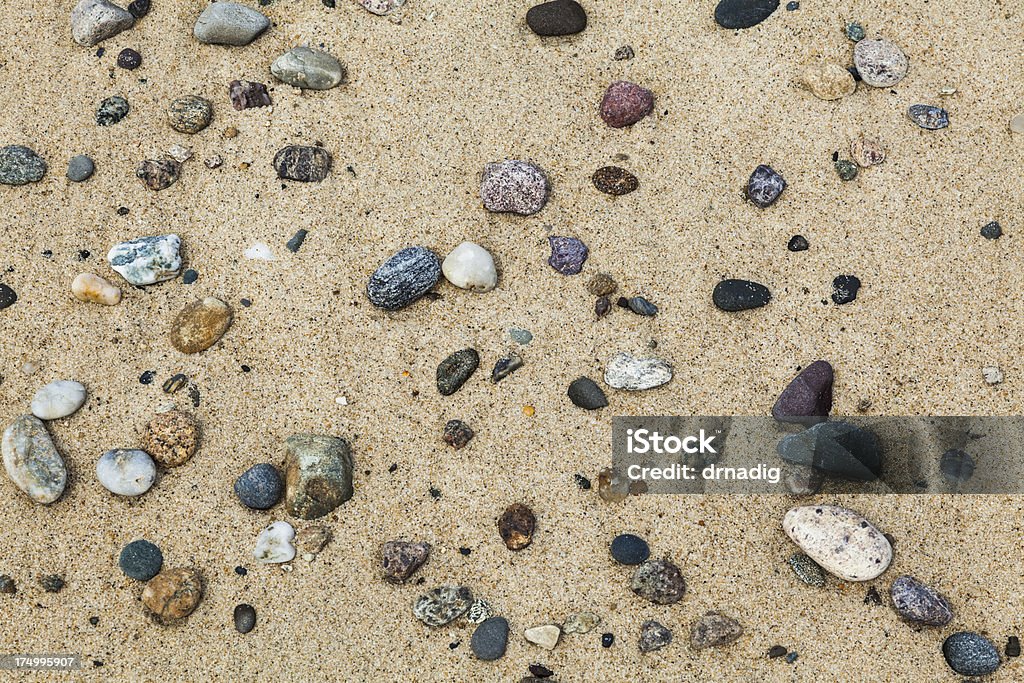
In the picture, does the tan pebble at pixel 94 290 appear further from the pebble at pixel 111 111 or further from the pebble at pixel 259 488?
the pebble at pixel 259 488

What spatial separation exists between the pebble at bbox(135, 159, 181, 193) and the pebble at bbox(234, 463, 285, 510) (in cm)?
120

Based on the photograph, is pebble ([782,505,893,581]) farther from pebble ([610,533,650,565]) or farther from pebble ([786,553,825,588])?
pebble ([610,533,650,565])

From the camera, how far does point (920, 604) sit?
243 centimetres

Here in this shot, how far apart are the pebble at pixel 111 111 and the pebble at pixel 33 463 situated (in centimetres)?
124

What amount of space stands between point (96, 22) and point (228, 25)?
1.81 feet

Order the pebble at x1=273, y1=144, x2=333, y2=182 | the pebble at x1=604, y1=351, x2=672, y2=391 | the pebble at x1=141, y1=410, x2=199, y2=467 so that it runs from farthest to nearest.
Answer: the pebble at x1=273, y1=144, x2=333, y2=182 < the pebble at x1=604, y1=351, x2=672, y2=391 < the pebble at x1=141, y1=410, x2=199, y2=467

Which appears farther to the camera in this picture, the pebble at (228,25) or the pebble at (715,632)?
the pebble at (228,25)

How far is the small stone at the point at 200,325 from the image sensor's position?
108 inches

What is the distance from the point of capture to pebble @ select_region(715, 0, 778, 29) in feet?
10.6

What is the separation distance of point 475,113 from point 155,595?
6.87ft

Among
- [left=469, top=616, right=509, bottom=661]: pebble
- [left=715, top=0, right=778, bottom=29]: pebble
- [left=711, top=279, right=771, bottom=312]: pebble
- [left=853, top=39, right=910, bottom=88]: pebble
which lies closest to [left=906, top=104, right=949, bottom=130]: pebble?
[left=853, top=39, right=910, bottom=88]: pebble

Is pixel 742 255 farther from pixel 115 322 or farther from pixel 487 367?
pixel 115 322

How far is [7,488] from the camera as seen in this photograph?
8.52 feet

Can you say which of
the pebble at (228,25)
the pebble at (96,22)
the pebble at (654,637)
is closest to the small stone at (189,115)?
the pebble at (228,25)
